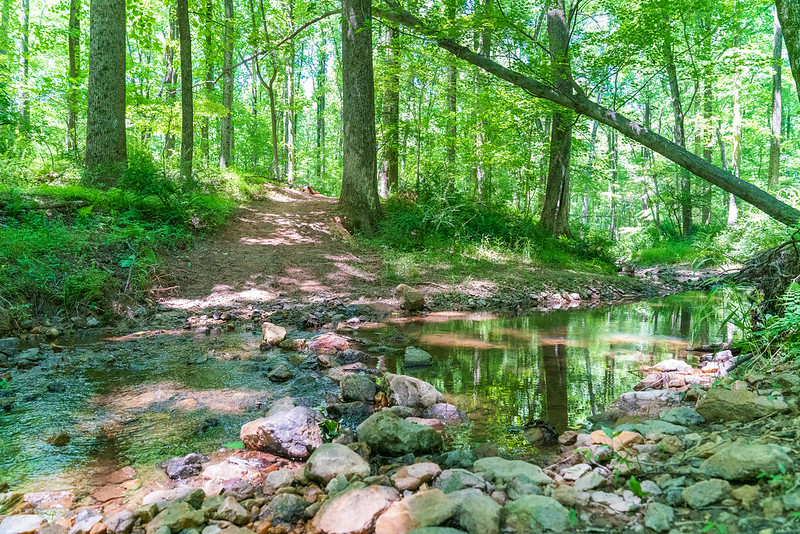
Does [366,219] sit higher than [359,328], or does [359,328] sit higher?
[366,219]

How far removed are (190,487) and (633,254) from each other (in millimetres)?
22478

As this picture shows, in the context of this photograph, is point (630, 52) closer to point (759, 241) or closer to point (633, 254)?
point (759, 241)

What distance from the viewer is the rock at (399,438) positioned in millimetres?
2711

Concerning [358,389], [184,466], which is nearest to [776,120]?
[358,389]

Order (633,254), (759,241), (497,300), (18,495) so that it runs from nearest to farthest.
Answer: 1. (18,495)
2. (497,300)
3. (759,241)
4. (633,254)

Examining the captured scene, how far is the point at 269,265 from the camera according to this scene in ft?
27.0

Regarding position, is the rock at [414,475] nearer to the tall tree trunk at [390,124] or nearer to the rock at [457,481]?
the rock at [457,481]

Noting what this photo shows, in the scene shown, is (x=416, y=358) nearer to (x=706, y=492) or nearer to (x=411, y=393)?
(x=411, y=393)

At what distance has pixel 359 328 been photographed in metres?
6.18

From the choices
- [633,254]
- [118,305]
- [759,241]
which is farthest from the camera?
[633,254]

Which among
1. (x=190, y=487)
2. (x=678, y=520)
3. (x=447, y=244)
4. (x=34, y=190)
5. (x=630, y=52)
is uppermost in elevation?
(x=630, y=52)

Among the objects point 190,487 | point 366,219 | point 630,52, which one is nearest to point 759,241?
point 630,52

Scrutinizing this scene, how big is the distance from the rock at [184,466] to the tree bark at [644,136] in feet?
20.6

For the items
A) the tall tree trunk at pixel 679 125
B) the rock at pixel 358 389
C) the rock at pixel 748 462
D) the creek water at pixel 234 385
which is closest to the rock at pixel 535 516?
the rock at pixel 748 462
